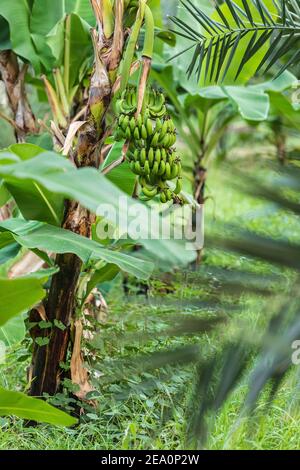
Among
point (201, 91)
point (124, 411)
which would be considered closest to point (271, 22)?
point (124, 411)

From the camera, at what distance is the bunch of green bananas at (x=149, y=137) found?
2080 millimetres

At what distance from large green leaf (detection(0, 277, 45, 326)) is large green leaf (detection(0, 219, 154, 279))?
0.76 ft

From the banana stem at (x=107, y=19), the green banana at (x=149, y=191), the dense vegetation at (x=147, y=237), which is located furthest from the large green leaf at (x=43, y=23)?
the green banana at (x=149, y=191)

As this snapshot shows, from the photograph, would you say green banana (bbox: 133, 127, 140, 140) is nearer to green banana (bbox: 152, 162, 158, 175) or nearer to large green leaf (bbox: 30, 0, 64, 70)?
green banana (bbox: 152, 162, 158, 175)

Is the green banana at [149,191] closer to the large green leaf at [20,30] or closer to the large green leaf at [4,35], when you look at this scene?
the large green leaf at [20,30]

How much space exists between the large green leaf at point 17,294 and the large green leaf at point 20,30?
1391 millimetres

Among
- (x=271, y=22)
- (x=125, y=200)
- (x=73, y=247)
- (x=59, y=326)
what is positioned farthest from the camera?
(x=59, y=326)

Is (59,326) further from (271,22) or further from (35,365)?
(271,22)

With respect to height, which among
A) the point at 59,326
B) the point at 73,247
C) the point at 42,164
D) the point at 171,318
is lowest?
the point at 59,326

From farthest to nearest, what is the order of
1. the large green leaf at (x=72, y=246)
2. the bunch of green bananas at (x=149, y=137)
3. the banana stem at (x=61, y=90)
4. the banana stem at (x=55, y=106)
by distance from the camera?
the banana stem at (x=61, y=90)
the banana stem at (x=55, y=106)
the bunch of green bananas at (x=149, y=137)
the large green leaf at (x=72, y=246)

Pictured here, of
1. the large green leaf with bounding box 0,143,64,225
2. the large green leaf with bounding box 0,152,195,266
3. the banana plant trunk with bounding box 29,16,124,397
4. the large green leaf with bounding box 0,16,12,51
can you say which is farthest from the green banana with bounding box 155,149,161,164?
the large green leaf with bounding box 0,16,12,51

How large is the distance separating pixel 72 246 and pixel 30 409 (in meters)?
0.47

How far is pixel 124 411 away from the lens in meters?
2.40
